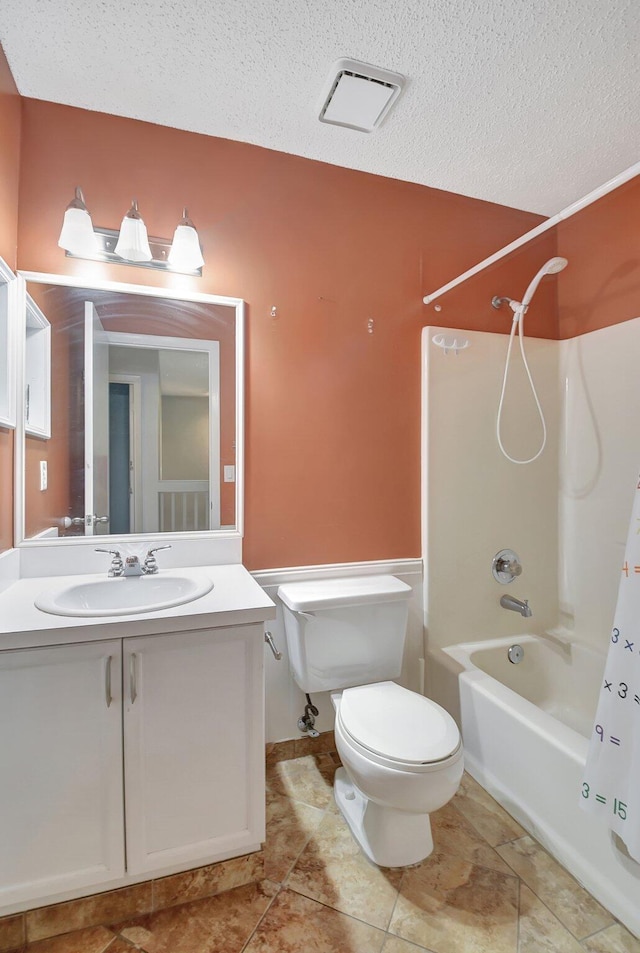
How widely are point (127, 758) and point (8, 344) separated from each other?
1.32 metres

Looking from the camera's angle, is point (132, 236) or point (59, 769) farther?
point (132, 236)

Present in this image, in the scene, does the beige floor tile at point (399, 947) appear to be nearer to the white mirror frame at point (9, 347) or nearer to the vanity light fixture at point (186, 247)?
the white mirror frame at point (9, 347)

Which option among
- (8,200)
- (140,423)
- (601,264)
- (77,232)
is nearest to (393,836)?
(140,423)

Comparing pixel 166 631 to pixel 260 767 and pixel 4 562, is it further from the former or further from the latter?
pixel 4 562

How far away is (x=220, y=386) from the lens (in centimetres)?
182

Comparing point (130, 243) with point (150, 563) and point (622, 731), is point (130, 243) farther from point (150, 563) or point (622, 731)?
point (622, 731)

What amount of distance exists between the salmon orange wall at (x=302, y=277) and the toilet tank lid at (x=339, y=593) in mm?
159

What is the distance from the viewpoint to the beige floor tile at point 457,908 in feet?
3.93

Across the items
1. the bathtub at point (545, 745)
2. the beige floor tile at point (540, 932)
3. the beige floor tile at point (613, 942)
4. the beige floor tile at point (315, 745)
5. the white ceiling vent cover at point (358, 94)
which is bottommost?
the beige floor tile at point (540, 932)

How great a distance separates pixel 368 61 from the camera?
1.44 meters

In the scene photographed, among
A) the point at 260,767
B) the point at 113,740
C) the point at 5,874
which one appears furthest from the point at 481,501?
the point at 5,874

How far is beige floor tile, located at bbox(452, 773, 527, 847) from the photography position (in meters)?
1.55

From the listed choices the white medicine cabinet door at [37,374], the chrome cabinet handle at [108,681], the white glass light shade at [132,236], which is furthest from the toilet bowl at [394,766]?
the white glass light shade at [132,236]

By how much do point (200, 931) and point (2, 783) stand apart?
2.16 feet
